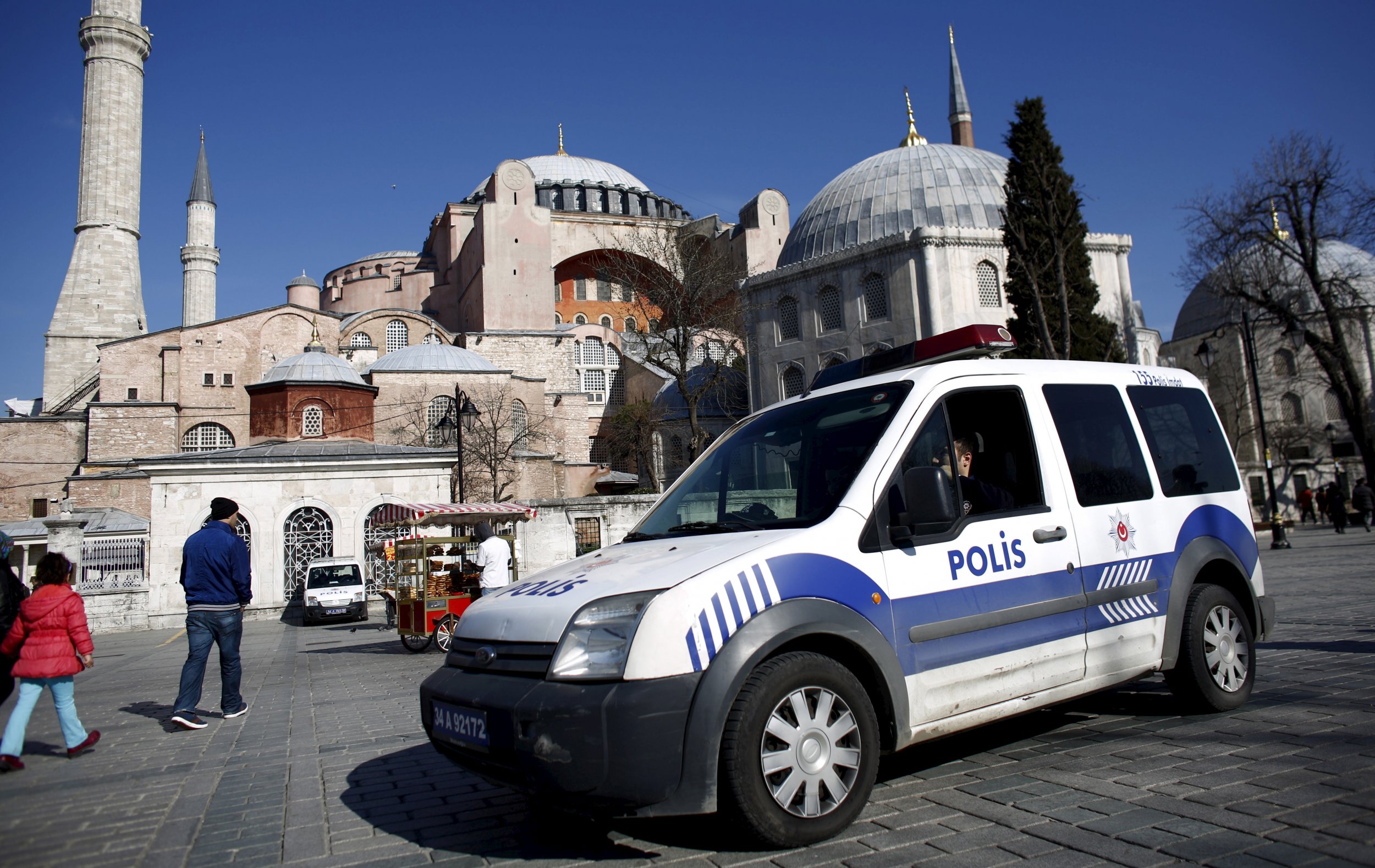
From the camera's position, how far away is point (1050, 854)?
2.93m

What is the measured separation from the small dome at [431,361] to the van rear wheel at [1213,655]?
40.8m

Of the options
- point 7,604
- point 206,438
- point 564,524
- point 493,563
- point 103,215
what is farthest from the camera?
point 103,215

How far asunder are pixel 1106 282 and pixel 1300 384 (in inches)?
990

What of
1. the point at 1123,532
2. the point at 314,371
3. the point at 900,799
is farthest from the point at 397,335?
the point at 900,799

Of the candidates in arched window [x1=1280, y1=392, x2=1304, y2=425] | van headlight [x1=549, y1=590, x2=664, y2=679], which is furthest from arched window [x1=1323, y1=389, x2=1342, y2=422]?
van headlight [x1=549, y1=590, x2=664, y2=679]

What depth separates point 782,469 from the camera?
4.21 meters

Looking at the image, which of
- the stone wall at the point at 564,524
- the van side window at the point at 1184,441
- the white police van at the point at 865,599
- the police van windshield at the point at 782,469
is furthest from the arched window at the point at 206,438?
the van side window at the point at 1184,441

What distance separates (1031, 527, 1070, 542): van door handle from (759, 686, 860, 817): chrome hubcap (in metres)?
1.36

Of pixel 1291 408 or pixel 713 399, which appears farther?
pixel 1291 408

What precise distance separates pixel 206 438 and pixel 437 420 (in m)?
12.9

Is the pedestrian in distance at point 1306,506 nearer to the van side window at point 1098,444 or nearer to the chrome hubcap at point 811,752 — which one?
the van side window at point 1098,444

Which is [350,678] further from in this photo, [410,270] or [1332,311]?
[410,270]

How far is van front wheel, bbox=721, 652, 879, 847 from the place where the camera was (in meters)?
3.02

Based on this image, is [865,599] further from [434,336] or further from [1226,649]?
[434,336]
